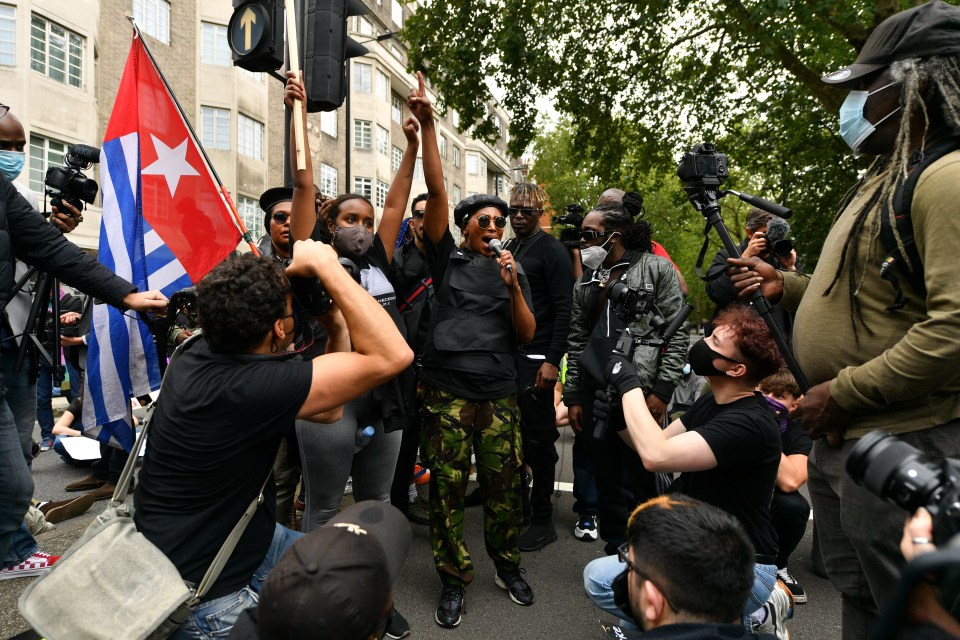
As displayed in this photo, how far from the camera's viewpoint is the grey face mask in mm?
3248

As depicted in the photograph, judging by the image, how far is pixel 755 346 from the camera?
248 centimetres

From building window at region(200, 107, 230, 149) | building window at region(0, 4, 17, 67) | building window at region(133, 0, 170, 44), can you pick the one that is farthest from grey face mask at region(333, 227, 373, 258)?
building window at region(200, 107, 230, 149)

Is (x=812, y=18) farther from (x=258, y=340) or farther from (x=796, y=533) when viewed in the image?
(x=258, y=340)

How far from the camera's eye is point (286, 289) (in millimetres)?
2156

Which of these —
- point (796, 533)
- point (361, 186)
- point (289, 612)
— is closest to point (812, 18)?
point (796, 533)

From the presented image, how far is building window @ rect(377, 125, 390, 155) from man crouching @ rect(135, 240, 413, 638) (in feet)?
103

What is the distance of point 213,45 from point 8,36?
759 centimetres

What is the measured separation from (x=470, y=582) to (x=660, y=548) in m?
2.15

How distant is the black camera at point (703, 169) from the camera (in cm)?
279

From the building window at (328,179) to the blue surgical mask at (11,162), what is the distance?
83.2ft

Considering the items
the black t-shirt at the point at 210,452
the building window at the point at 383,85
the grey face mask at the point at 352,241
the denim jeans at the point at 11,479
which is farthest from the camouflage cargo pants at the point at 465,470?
the building window at the point at 383,85

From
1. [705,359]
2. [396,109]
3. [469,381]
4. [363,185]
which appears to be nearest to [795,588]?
[705,359]

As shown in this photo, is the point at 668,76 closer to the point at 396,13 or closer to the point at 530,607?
the point at 530,607

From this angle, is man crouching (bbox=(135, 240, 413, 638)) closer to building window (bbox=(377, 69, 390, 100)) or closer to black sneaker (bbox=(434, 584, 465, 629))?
black sneaker (bbox=(434, 584, 465, 629))
